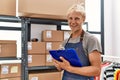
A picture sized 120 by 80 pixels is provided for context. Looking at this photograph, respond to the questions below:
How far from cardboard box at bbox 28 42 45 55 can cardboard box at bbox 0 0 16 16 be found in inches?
16.1

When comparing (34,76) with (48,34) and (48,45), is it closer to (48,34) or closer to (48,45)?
(48,45)

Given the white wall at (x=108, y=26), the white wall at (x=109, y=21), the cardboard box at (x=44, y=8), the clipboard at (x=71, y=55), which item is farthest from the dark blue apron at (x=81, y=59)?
the white wall at (x=108, y=26)

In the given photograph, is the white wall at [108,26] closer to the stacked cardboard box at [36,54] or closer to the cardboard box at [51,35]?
the cardboard box at [51,35]

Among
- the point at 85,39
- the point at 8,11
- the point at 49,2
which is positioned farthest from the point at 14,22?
the point at 85,39

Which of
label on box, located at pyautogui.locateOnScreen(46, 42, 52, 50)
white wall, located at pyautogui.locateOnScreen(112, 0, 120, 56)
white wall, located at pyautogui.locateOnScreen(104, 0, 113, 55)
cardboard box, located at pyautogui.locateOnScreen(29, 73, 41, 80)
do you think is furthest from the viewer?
white wall, located at pyautogui.locateOnScreen(104, 0, 113, 55)

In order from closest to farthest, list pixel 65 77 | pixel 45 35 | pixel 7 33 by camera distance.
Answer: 1. pixel 65 77
2. pixel 45 35
3. pixel 7 33

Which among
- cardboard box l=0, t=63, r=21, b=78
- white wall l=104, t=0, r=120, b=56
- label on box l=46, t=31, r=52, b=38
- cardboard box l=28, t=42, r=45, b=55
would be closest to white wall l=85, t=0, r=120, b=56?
white wall l=104, t=0, r=120, b=56

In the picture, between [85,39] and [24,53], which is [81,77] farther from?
[24,53]

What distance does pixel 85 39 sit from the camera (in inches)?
57.9

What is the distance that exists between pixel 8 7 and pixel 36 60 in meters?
0.69

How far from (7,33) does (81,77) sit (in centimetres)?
160

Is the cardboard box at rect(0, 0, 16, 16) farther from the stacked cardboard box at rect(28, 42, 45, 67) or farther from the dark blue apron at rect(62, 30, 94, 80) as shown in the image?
the dark blue apron at rect(62, 30, 94, 80)

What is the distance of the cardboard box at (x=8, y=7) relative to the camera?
233 cm

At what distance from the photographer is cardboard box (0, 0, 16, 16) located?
7.66 feet
